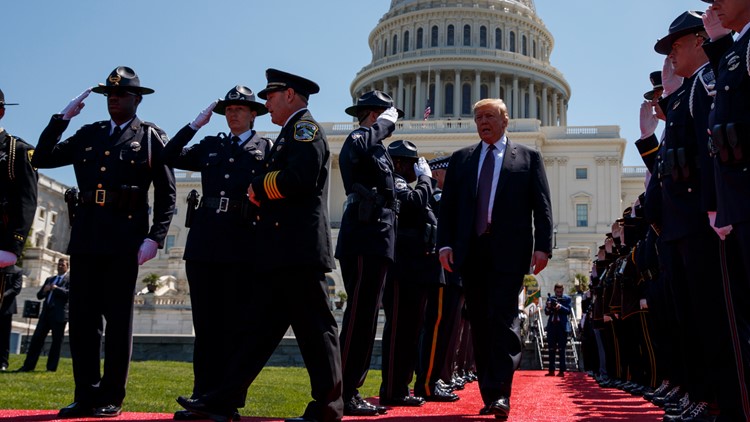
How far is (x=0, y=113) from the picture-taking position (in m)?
7.03

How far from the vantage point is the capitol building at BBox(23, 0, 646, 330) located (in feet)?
247

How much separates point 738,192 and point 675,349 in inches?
152

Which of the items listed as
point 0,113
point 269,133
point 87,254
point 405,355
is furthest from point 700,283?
point 269,133

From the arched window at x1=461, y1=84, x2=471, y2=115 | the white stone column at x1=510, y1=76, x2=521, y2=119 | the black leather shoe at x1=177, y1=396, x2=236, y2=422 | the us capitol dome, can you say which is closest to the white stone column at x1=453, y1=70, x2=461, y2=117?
the us capitol dome

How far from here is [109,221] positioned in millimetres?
6574

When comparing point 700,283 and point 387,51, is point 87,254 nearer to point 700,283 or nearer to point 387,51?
point 700,283

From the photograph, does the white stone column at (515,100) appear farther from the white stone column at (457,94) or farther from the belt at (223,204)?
the belt at (223,204)

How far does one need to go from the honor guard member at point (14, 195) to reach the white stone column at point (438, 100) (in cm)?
8357

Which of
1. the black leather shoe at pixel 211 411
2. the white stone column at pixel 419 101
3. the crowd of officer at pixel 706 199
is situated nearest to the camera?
the crowd of officer at pixel 706 199

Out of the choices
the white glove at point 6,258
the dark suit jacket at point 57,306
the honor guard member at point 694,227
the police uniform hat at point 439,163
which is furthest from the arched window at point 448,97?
the white glove at point 6,258

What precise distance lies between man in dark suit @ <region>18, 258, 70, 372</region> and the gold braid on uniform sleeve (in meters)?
9.87

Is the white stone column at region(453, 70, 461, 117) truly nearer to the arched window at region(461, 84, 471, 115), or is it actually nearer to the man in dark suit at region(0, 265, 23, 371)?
the arched window at region(461, 84, 471, 115)

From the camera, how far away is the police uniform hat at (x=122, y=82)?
698 centimetres

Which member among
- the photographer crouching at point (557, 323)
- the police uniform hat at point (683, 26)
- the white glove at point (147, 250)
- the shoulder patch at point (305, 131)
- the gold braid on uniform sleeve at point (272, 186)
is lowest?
the photographer crouching at point (557, 323)
